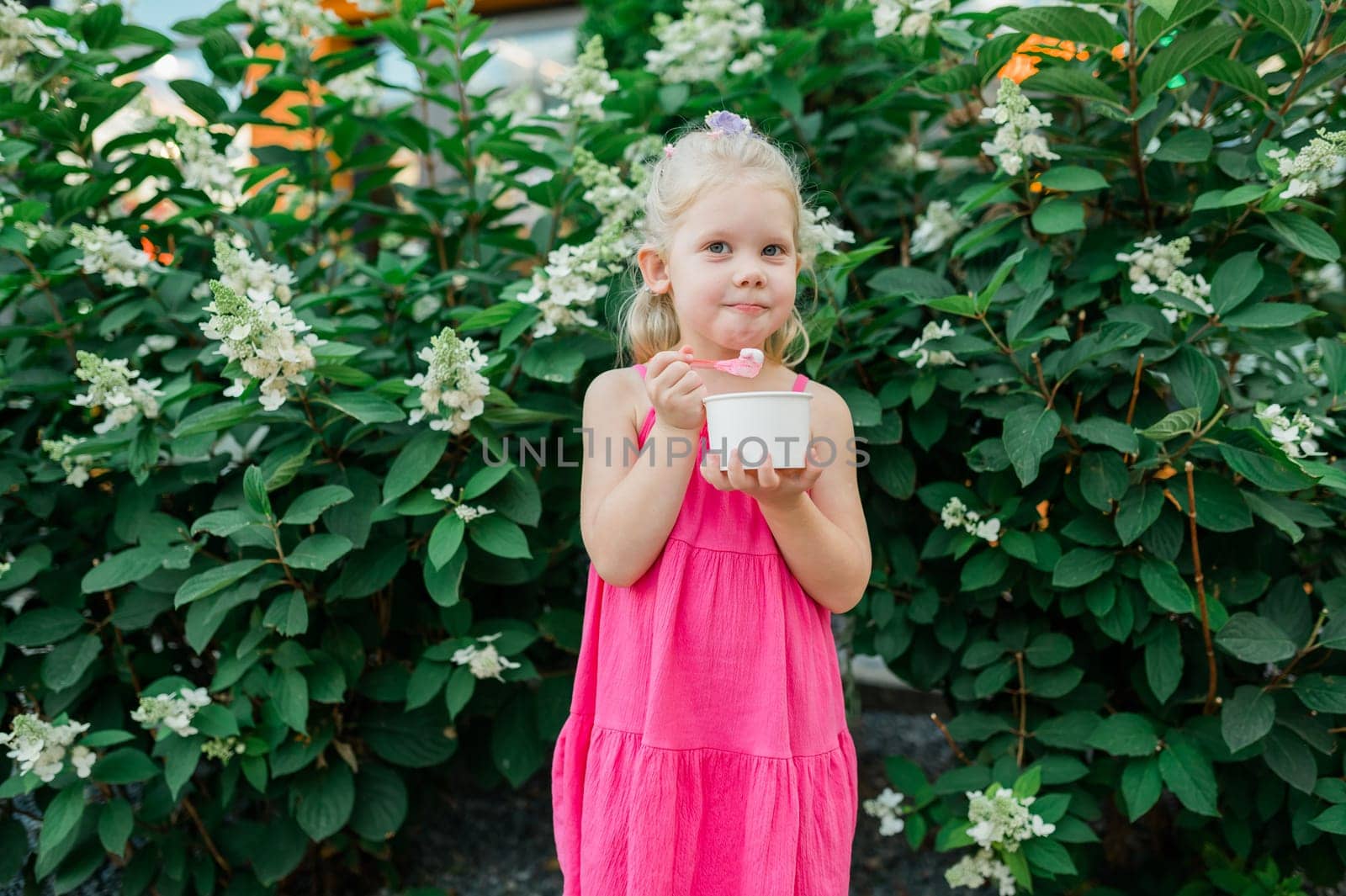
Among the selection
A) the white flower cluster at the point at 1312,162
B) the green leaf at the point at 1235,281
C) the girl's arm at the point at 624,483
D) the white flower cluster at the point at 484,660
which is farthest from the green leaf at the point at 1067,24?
the white flower cluster at the point at 484,660

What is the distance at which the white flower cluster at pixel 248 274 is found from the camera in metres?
1.80

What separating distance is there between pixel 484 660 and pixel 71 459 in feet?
3.02

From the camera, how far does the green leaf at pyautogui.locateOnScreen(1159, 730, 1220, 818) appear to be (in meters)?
1.71

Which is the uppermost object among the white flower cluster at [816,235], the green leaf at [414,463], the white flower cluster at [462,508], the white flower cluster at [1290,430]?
the white flower cluster at [816,235]

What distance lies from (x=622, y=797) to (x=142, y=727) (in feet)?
4.11

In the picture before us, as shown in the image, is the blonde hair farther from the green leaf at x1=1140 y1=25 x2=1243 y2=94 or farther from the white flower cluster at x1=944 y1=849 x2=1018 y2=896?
the white flower cluster at x1=944 y1=849 x2=1018 y2=896

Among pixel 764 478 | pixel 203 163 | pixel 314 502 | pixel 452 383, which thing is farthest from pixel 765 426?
pixel 203 163

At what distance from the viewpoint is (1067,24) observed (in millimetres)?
1854

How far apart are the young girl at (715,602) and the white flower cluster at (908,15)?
849 millimetres

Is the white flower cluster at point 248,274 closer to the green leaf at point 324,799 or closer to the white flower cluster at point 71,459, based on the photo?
the white flower cluster at point 71,459

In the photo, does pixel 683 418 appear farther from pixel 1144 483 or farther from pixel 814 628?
pixel 1144 483

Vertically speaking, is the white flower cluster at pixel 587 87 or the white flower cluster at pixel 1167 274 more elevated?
the white flower cluster at pixel 587 87

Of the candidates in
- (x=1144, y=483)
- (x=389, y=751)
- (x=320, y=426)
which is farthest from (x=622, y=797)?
(x=1144, y=483)

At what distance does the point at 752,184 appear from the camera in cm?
139
